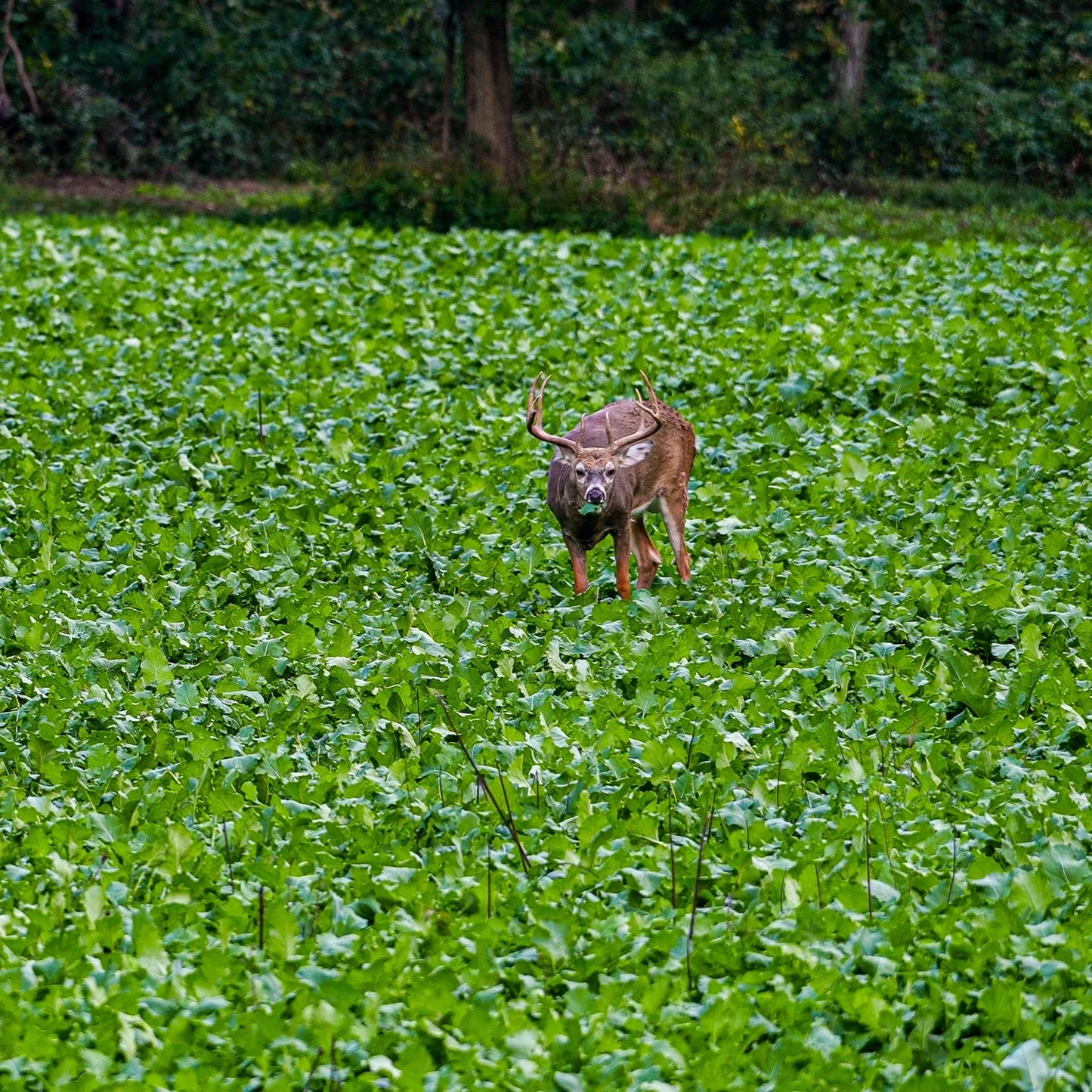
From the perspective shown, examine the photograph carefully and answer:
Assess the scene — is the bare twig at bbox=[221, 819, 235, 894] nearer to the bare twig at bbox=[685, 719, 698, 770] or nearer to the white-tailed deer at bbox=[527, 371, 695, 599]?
the bare twig at bbox=[685, 719, 698, 770]

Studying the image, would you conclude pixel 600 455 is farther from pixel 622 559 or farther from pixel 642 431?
pixel 622 559

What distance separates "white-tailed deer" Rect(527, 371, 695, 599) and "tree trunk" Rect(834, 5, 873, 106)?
23.2 metres

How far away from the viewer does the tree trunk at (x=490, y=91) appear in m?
22.9

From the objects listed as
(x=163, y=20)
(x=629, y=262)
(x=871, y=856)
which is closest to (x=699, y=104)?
(x=163, y=20)

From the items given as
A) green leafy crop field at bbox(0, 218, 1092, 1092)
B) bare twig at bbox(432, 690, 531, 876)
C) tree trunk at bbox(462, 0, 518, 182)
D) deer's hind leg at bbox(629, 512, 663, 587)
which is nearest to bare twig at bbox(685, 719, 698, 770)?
green leafy crop field at bbox(0, 218, 1092, 1092)

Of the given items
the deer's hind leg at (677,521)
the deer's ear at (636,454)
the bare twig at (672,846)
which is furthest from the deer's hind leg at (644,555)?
the bare twig at (672,846)

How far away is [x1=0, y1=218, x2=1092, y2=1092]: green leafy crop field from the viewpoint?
16.4ft

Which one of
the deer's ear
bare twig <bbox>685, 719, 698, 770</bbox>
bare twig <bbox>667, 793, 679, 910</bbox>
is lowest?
bare twig <bbox>685, 719, 698, 770</bbox>

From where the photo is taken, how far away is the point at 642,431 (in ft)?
28.3

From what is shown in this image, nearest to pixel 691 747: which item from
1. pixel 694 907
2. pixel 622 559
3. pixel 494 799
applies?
pixel 494 799

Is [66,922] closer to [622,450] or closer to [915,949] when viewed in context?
[915,949]

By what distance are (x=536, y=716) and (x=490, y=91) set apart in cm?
1724

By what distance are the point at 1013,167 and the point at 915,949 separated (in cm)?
2579

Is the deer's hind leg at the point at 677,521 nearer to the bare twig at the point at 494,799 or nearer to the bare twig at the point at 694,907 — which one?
the bare twig at the point at 494,799
